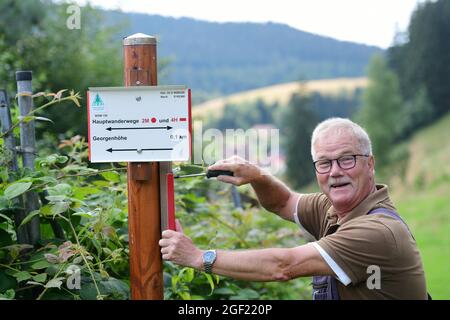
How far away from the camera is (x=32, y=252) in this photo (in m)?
4.02

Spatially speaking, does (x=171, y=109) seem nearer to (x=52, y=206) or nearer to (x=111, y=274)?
(x=52, y=206)

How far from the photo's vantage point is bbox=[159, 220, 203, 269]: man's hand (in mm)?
3564

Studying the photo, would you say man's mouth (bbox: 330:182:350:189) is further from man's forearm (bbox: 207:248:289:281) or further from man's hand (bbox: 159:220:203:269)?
man's hand (bbox: 159:220:203:269)

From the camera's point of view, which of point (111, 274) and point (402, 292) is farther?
point (111, 274)

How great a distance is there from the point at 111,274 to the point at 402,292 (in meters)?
1.61

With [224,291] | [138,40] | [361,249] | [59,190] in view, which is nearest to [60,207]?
[59,190]

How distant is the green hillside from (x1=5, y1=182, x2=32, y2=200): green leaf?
41.4ft

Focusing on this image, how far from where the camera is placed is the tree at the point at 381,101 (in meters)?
84.2

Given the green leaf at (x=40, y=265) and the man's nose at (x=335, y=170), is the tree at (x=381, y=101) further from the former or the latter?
the green leaf at (x=40, y=265)

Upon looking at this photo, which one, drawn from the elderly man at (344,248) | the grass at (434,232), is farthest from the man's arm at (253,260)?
the grass at (434,232)

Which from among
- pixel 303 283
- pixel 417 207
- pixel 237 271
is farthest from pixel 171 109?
pixel 417 207

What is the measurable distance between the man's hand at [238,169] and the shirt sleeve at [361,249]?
628 millimetres

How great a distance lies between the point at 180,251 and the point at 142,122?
0.60 m

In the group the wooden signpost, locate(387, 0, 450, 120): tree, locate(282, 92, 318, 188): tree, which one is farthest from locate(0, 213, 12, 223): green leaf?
locate(387, 0, 450, 120): tree
